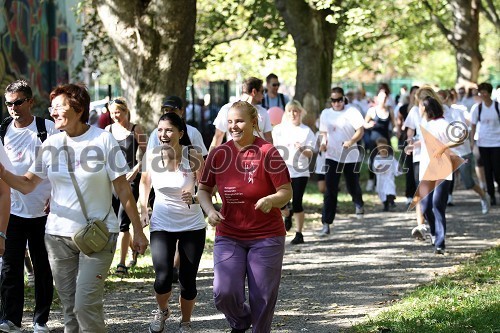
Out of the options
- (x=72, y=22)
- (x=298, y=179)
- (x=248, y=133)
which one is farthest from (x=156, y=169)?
(x=72, y=22)

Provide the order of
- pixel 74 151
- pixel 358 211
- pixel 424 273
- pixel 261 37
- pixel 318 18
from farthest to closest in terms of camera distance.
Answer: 1. pixel 261 37
2. pixel 318 18
3. pixel 358 211
4. pixel 424 273
5. pixel 74 151

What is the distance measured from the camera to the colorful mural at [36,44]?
21.9m

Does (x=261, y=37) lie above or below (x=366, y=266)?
above

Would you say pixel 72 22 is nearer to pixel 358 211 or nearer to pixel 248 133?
pixel 358 211

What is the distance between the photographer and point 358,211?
59.4 ft

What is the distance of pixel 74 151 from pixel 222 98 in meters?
21.7

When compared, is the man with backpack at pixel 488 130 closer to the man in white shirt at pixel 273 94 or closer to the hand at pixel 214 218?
the man in white shirt at pixel 273 94

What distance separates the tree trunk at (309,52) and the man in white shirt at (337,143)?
22.6ft

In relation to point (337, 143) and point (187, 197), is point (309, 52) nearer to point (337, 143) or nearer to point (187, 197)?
point (337, 143)

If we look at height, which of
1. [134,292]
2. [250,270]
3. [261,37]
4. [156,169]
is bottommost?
[134,292]

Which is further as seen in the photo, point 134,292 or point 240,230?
point 134,292

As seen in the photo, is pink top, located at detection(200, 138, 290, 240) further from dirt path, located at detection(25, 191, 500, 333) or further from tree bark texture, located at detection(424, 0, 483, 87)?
tree bark texture, located at detection(424, 0, 483, 87)

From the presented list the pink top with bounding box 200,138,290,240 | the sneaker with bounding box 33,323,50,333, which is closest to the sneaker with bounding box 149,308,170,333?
the sneaker with bounding box 33,323,50,333

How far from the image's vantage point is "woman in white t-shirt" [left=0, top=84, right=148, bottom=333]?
6969mm
